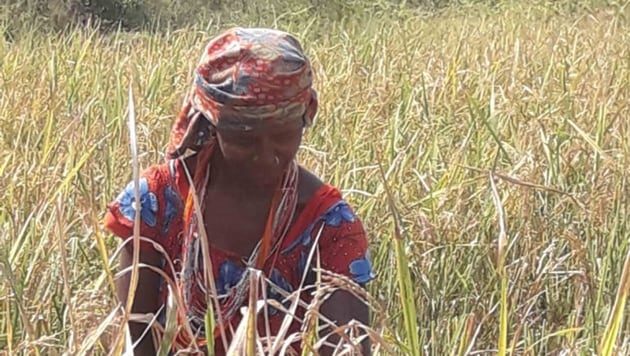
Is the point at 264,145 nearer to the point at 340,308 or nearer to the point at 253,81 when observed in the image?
the point at 253,81

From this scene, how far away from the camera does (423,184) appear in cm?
153

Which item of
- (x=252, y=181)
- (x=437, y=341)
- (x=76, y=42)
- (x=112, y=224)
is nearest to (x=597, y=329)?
(x=437, y=341)

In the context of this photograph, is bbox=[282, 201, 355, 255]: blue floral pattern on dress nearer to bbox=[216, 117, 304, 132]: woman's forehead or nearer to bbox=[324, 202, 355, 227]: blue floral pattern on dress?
bbox=[324, 202, 355, 227]: blue floral pattern on dress

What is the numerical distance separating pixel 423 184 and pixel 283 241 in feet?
1.27

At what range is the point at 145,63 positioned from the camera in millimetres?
3135

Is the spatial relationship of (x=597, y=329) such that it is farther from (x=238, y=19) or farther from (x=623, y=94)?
(x=238, y=19)

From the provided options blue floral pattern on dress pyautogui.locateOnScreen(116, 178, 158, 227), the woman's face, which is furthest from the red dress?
the woman's face

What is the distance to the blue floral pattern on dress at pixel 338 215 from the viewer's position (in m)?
1.18

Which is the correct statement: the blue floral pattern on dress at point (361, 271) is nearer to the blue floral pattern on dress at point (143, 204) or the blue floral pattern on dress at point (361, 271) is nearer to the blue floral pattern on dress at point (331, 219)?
the blue floral pattern on dress at point (331, 219)

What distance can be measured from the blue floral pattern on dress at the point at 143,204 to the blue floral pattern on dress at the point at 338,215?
19 cm

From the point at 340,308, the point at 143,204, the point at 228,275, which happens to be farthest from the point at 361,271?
the point at 143,204

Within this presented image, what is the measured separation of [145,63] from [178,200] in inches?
78.1

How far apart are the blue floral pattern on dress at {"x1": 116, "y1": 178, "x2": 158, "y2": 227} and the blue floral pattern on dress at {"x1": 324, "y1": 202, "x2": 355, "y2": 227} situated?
189 millimetres

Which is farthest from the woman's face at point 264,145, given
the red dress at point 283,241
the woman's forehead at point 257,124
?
the red dress at point 283,241
